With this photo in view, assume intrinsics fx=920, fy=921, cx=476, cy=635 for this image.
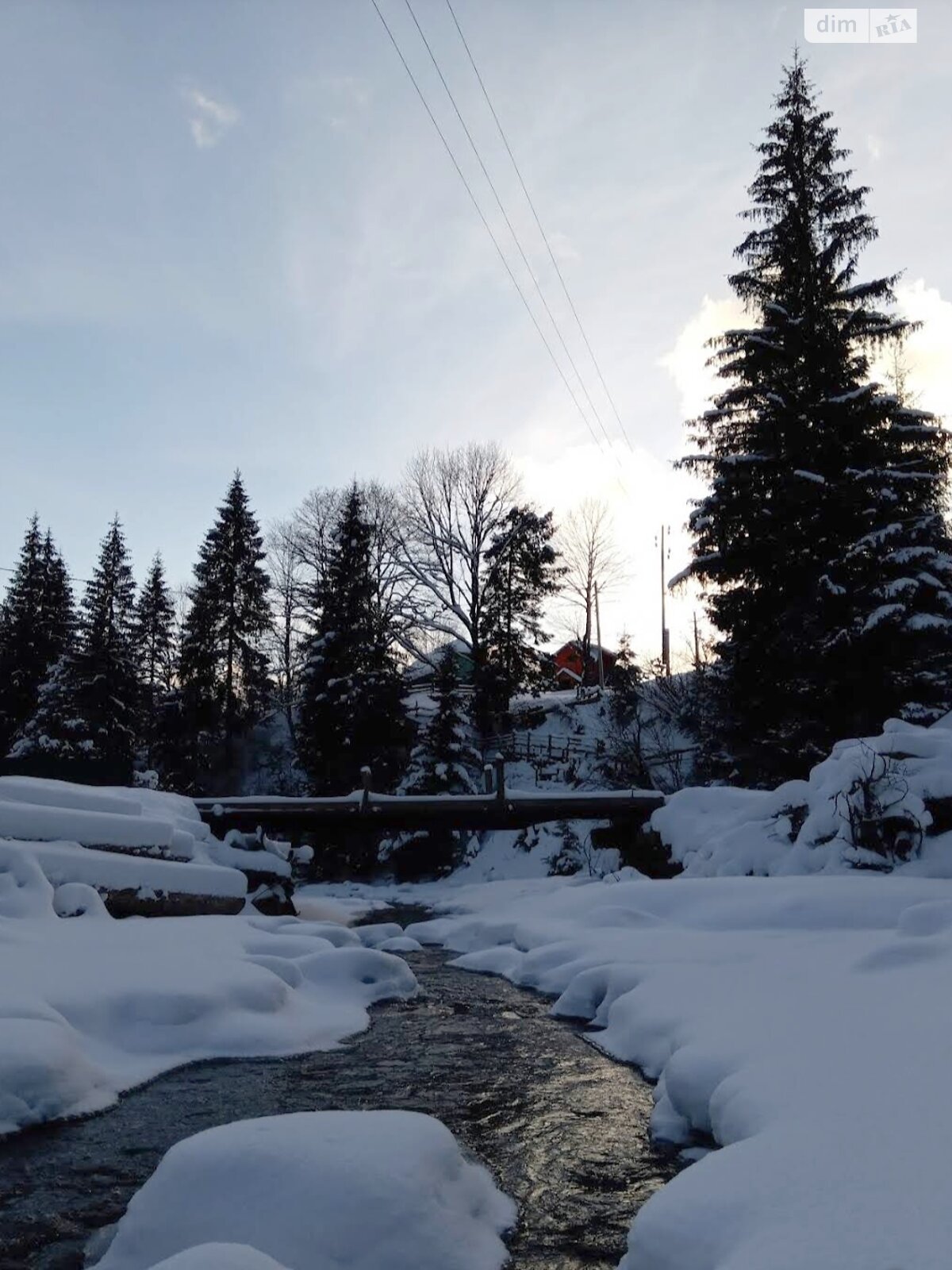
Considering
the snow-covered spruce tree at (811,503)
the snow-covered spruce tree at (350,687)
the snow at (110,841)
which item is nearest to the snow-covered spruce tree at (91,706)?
the snow-covered spruce tree at (350,687)

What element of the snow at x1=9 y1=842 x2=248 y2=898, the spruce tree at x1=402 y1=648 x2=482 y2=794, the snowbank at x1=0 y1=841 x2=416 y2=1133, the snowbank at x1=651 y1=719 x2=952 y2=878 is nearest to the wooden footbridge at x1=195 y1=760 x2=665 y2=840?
the spruce tree at x1=402 y1=648 x2=482 y2=794

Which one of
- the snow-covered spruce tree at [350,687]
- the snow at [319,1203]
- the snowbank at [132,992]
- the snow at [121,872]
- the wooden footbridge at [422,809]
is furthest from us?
the snow-covered spruce tree at [350,687]

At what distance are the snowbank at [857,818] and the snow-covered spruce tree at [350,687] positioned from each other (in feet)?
51.8

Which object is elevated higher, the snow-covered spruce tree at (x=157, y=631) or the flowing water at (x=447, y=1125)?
the snow-covered spruce tree at (x=157, y=631)

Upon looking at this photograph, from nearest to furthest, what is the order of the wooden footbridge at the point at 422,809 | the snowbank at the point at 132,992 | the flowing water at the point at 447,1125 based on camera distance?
the flowing water at the point at 447,1125
the snowbank at the point at 132,992
the wooden footbridge at the point at 422,809

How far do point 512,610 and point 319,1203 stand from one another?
1176 inches

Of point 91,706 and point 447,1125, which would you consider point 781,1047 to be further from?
point 91,706

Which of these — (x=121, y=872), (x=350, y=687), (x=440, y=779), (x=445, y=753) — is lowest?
(x=121, y=872)

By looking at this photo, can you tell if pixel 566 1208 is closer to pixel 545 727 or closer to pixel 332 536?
pixel 332 536

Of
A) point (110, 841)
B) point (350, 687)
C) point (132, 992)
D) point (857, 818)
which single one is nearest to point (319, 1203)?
point (132, 992)

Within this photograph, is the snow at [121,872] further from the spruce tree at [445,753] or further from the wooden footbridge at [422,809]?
the spruce tree at [445,753]

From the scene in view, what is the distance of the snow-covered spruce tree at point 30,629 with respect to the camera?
35.8 meters

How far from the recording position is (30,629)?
36719 millimetres

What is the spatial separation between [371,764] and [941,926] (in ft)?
75.5
